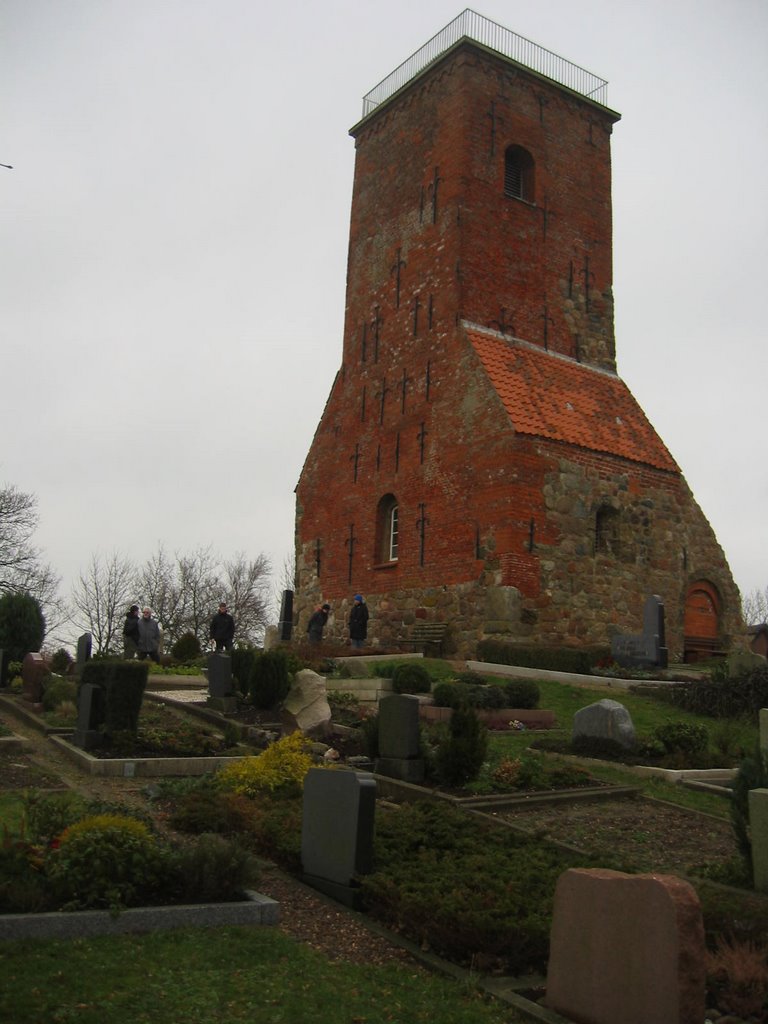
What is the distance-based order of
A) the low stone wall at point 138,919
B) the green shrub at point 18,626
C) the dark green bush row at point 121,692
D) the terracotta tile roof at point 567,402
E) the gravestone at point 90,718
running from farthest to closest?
the terracotta tile roof at point 567,402, the green shrub at point 18,626, the dark green bush row at point 121,692, the gravestone at point 90,718, the low stone wall at point 138,919

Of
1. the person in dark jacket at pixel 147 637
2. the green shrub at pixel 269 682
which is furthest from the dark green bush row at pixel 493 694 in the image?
the person in dark jacket at pixel 147 637

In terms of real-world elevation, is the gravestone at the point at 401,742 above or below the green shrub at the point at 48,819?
above

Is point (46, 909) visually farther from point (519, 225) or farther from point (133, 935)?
point (519, 225)

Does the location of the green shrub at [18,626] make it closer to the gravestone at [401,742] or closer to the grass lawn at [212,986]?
the gravestone at [401,742]

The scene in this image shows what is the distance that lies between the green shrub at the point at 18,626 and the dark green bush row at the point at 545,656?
8.75 meters

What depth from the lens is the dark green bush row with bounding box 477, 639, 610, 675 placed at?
56.2 feet

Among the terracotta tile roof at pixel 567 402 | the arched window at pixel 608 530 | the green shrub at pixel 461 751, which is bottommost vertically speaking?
the green shrub at pixel 461 751

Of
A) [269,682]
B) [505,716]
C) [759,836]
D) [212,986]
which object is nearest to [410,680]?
[505,716]

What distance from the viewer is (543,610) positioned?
18938 mm

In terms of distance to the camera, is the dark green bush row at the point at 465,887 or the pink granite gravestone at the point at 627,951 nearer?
the pink granite gravestone at the point at 627,951

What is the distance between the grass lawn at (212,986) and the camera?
13.6 ft

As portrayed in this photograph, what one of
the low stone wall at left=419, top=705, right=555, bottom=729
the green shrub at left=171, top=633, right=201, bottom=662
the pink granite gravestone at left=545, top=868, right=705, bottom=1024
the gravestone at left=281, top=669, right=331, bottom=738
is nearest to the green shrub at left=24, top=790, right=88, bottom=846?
the pink granite gravestone at left=545, top=868, right=705, bottom=1024

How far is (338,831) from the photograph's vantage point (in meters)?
6.30

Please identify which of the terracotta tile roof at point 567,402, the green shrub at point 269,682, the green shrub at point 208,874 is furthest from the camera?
the terracotta tile roof at point 567,402
